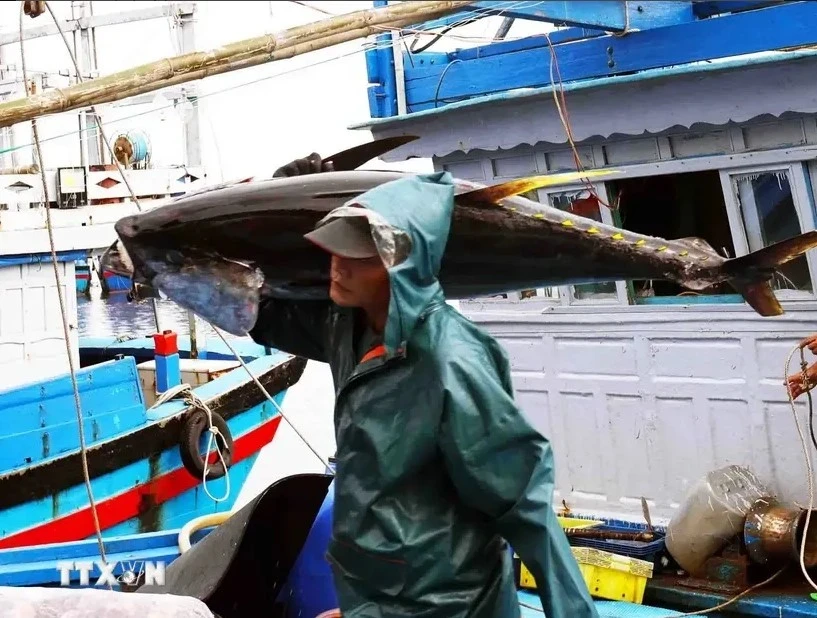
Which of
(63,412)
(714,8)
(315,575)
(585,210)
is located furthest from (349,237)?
(63,412)

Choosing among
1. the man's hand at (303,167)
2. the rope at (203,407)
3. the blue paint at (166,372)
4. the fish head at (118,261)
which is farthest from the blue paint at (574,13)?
the blue paint at (166,372)

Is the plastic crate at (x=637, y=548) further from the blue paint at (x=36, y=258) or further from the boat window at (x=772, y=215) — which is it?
the blue paint at (x=36, y=258)

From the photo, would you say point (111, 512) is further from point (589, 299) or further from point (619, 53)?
point (619, 53)

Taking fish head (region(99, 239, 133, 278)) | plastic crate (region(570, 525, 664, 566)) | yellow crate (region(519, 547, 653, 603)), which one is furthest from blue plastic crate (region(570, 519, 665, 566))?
fish head (region(99, 239, 133, 278))

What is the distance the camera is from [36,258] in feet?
31.9

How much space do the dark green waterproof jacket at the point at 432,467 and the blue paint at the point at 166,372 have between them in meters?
7.88

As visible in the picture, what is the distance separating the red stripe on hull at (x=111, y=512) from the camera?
9.02 metres

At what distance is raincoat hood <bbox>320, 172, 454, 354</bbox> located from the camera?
8.60 feet

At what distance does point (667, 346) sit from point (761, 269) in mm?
2673

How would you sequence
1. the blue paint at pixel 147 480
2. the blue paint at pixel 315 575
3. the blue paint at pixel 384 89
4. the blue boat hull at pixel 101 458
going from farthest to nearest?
the blue paint at pixel 147 480, the blue boat hull at pixel 101 458, the blue paint at pixel 384 89, the blue paint at pixel 315 575

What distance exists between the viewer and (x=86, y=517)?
938 cm

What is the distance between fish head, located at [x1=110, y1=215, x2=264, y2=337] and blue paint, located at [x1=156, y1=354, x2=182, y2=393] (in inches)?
294

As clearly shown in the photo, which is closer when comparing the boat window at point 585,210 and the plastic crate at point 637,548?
the plastic crate at point 637,548

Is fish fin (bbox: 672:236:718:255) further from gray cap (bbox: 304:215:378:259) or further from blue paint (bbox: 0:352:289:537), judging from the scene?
blue paint (bbox: 0:352:289:537)
